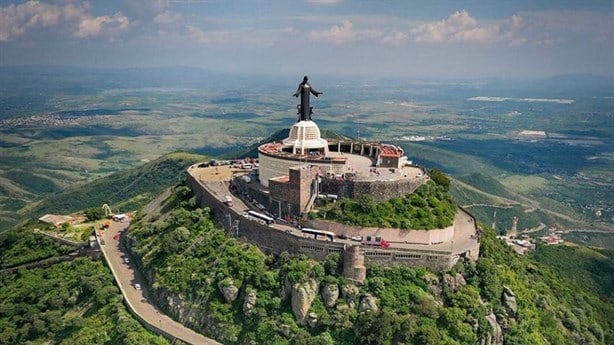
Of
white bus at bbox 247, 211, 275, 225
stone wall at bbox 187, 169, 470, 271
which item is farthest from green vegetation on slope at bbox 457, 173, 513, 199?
stone wall at bbox 187, 169, 470, 271

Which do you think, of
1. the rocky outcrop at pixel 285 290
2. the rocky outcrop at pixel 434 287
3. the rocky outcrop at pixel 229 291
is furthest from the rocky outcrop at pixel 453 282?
the rocky outcrop at pixel 229 291

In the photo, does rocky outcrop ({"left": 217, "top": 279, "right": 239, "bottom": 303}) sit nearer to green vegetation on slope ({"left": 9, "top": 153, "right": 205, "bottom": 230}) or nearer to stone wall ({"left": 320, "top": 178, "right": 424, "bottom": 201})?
stone wall ({"left": 320, "top": 178, "right": 424, "bottom": 201})

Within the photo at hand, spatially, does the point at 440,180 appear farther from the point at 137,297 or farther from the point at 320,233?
the point at 137,297

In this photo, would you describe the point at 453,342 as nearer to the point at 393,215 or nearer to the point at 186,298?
the point at 393,215

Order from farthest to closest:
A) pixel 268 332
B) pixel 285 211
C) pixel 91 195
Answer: pixel 91 195 → pixel 285 211 → pixel 268 332

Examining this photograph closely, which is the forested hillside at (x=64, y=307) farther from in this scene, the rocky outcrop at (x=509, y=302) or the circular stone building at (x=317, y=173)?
the rocky outcrop at (x=509, y=302)

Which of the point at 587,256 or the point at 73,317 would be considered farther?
the point at 587,256

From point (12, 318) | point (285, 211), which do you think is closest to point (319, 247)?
point (285, 211)

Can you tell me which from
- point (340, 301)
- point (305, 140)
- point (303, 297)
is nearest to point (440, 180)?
point (305, 140)
